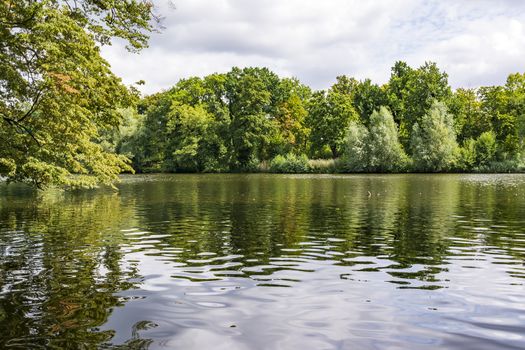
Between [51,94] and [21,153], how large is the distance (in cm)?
296

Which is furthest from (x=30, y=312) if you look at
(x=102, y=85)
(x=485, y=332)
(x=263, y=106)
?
(x=263, y=106)

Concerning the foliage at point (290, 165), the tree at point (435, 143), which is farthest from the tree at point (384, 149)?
the foliage at point (290, 165)

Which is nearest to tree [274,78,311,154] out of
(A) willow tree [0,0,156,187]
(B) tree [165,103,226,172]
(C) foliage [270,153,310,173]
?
(C) foliage [270,153,310,173]

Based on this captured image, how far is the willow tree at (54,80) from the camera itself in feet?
56.5

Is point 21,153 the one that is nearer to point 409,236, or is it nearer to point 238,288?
point 238,288

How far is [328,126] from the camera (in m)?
100

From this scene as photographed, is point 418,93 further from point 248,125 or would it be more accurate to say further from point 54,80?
point 54,80

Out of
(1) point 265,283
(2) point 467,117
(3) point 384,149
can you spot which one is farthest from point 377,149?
(1) point 265,283

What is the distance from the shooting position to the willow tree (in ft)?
56.5

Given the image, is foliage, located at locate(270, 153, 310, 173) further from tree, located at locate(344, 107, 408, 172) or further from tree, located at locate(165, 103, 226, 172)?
tree, located at locate(165, 103, 226, 172)

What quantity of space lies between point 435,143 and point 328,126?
24305mm

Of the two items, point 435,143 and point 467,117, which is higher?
point 467,117

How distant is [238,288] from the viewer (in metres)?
10.6

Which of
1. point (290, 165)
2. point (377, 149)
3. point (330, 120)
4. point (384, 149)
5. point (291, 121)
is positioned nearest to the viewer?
point (384, 149)
